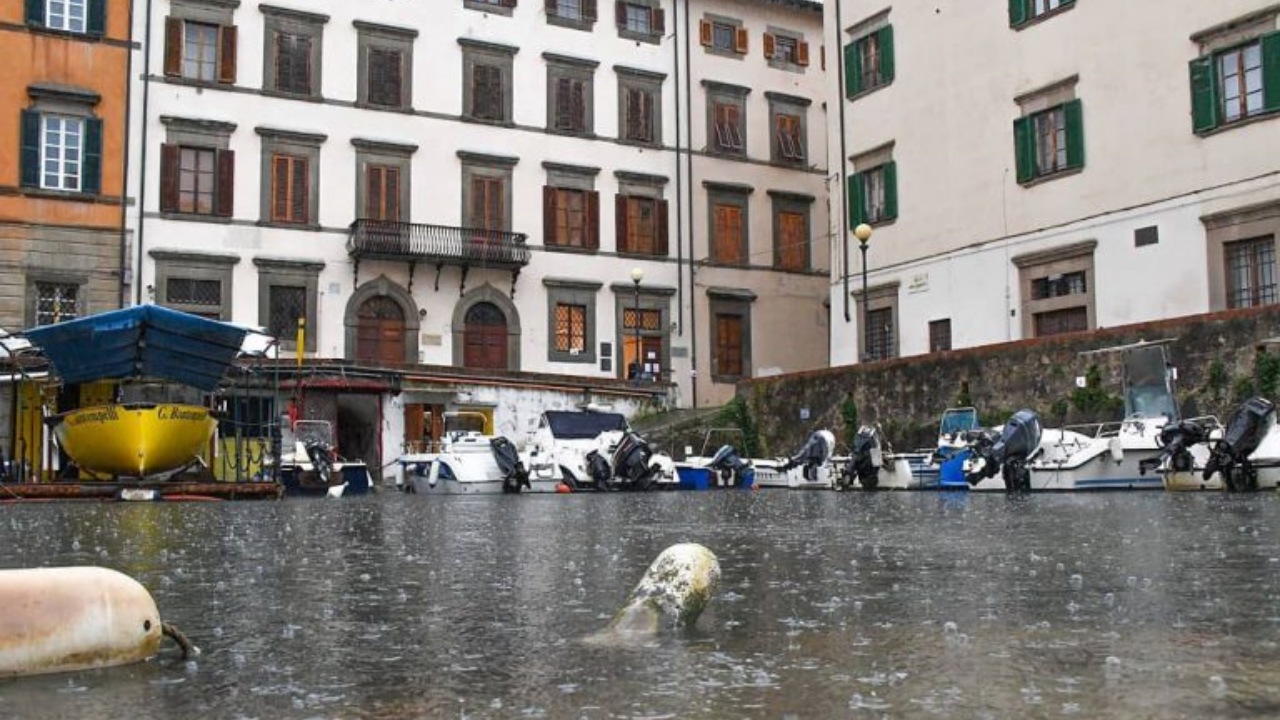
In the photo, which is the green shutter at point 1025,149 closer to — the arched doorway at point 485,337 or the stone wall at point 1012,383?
the stone wall at point 1012,383

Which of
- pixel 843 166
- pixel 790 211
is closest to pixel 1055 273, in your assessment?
pixel 843 166

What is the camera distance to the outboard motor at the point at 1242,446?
55.7ft

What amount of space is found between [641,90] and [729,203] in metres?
4.46

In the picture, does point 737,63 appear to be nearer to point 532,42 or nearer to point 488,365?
point 532,42

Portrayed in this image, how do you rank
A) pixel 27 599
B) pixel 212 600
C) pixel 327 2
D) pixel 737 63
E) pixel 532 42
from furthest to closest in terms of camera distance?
pixel 737 63 → pixel 532 42 → pixel 327 2 → pixel 212 600 → pixel 27 599

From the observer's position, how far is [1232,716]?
2.87 metres

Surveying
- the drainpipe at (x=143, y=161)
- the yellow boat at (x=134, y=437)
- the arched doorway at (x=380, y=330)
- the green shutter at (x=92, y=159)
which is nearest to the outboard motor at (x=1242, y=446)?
the yellow boat at (x=134, y=437)

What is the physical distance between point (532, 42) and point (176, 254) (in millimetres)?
12111

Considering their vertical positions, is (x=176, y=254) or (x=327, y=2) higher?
(x=327, y=2)

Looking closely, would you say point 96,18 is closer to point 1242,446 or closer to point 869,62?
point 869,62

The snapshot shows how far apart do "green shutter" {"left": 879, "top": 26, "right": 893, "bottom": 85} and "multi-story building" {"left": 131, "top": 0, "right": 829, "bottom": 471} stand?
9.10 metres

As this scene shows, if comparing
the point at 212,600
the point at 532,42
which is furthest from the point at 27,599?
the point at 532,42

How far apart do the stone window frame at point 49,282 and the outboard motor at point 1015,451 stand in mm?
21912

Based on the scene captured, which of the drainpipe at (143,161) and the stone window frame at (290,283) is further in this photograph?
the stone window frame at (290,283)
